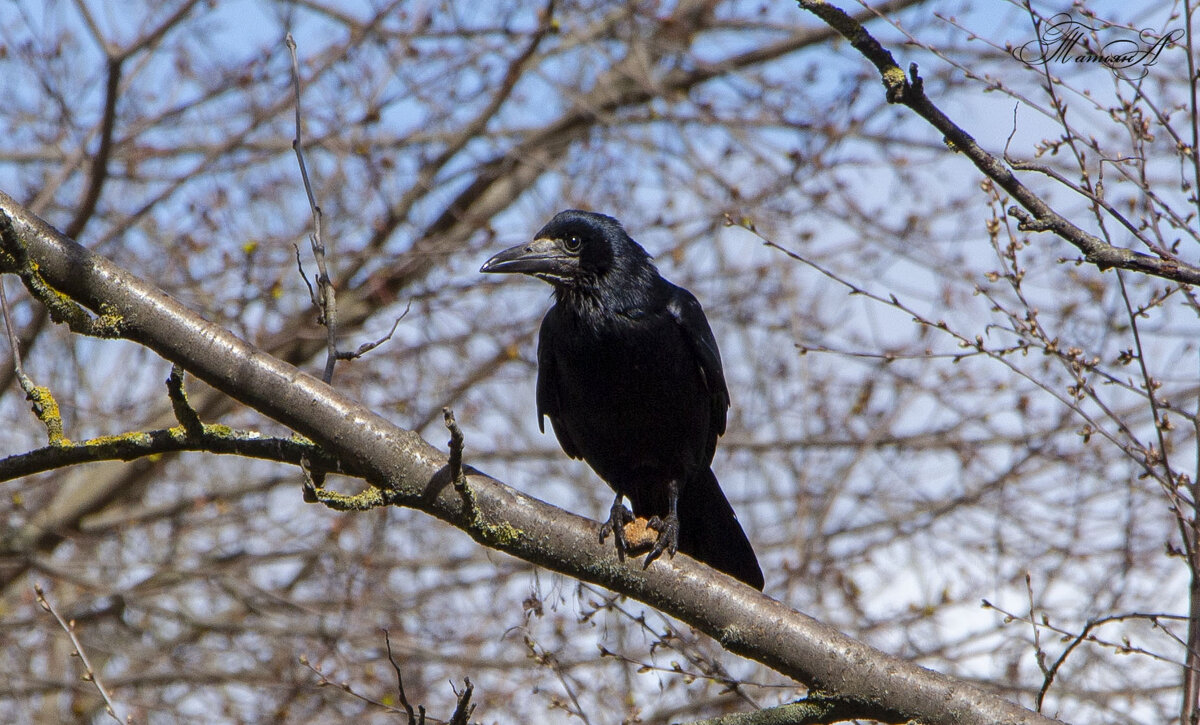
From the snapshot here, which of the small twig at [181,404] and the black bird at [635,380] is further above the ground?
the black bird at [635,380]

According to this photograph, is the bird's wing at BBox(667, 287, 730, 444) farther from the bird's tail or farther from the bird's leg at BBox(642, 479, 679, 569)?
the bird's leg at BBox(642, 479, 679, 569)

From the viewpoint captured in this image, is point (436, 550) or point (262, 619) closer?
point (262, 619)

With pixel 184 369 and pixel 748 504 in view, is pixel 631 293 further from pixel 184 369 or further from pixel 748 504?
pixel 748 504

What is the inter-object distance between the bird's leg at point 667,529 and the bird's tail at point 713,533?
0.34 ft

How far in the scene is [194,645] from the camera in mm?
8180

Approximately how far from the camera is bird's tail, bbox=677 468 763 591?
4320 millimetres

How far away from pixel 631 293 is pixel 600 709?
98.1 inches

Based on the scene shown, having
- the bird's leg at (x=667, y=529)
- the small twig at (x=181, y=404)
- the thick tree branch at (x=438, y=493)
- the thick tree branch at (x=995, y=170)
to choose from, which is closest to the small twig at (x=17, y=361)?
the thick tree branch at (x=438, y=493)

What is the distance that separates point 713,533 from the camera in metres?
4.42

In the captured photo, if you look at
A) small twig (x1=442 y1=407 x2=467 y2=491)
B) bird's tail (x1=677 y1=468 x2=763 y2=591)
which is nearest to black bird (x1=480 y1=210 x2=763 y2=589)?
bird's tail (x1=677 y1=468 x2=763 y2=591)

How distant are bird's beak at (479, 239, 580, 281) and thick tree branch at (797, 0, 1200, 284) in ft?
7.42

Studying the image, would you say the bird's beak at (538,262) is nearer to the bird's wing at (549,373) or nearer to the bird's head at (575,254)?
the bird's head at (575,254)

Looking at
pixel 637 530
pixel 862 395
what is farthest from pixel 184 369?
pixel 862 395

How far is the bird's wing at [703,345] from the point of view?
15.1 ft
